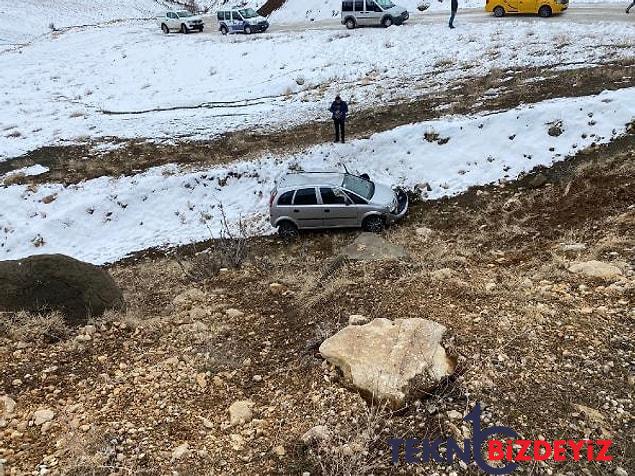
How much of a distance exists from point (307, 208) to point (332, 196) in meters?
0.76

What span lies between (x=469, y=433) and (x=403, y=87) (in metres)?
17.7

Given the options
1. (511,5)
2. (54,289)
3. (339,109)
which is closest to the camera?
(54,289)

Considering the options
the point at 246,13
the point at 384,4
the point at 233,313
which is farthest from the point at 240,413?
the point at 246,13

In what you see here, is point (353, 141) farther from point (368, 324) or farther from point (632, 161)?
point (368, 324)

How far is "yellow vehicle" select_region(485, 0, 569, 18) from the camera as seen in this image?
78.4 ft

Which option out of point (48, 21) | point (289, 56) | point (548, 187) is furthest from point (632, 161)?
point (48, 21)

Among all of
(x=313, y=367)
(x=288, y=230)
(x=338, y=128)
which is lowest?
(x=288, y=230)

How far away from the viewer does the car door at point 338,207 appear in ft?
43.2

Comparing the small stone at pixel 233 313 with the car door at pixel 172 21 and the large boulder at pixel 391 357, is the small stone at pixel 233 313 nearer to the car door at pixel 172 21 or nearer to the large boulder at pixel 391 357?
the large boulder at pixel 391 357

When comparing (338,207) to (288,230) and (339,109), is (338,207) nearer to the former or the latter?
(288,230)

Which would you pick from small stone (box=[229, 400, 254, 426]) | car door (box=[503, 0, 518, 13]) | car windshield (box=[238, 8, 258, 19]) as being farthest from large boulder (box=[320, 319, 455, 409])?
car windshield (box=[238, 8, 258, 19])

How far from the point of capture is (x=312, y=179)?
1366cm

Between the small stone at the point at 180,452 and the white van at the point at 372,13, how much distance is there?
26620 mm

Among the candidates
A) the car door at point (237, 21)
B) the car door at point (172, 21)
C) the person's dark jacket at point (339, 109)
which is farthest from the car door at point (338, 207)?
the car door at point (172, 21)
